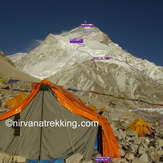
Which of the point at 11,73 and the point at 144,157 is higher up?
the point at 11,73

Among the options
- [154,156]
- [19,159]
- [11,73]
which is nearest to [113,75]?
[11,73]

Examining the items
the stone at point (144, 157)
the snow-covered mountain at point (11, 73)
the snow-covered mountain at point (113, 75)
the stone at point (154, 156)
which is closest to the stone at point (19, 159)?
the stone at point (144, 157)

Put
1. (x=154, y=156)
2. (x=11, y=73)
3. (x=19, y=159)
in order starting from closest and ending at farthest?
1. (x=19, y=159)
2. (x=154, y=156)
3. (x=11, y=73)

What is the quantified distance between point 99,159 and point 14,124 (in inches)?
130

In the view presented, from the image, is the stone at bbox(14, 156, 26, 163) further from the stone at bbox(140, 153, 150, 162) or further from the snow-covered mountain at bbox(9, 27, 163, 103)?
the snow-covered mountain at bbox(9, 27, 163, 103)

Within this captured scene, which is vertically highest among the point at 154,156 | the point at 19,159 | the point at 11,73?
the point at 11,73

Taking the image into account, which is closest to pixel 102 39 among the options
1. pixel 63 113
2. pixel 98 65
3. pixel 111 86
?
pixel 98 65

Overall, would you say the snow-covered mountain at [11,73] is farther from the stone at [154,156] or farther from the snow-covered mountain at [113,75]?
the stone at [154,156]

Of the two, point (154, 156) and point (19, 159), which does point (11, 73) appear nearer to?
point (19, 159)

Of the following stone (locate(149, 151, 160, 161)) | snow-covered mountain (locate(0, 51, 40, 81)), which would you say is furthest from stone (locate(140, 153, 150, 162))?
snow-covered mountain (locate(0, 51, 40, 81))

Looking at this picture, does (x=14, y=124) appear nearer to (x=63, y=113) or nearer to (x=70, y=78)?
(x=63, y=113)

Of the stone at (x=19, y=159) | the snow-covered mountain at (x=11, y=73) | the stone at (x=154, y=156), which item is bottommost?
the stone at (x=154, y=156)

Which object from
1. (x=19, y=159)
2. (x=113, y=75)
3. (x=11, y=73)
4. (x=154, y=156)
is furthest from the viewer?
(x=113, y=75)

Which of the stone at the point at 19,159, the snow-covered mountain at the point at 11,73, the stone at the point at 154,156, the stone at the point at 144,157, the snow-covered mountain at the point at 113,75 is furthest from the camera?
the snow-covered mountain at the point at 113,75
